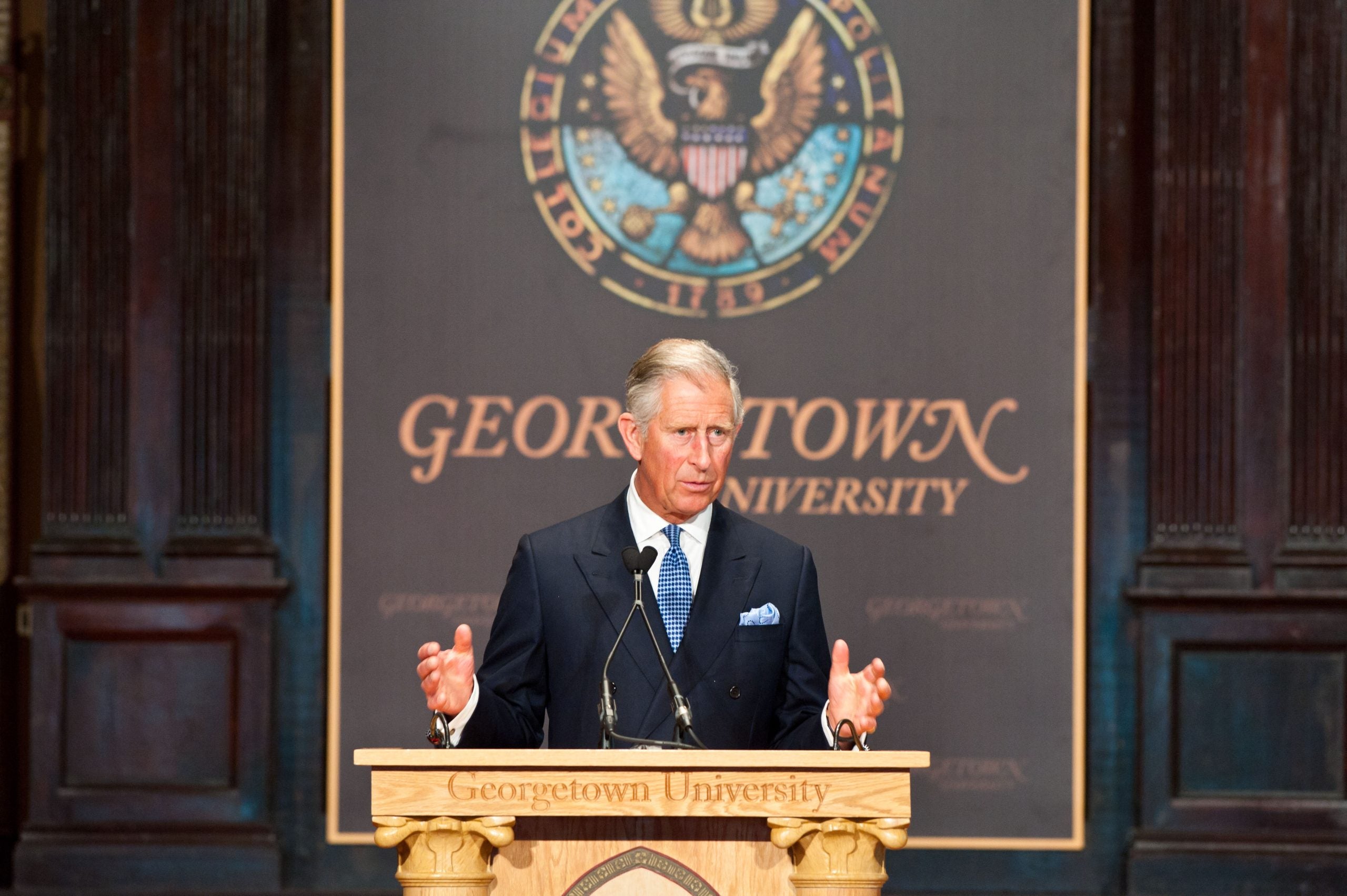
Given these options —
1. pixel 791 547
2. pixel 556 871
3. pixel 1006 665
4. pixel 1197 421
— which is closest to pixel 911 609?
pixel 1006 665

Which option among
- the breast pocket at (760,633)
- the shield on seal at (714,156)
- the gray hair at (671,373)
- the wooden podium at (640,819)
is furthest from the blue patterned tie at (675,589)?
the shield on seal at (714,156)

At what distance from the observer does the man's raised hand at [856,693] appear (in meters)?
2.55

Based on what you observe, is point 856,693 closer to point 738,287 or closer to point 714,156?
point 738,287

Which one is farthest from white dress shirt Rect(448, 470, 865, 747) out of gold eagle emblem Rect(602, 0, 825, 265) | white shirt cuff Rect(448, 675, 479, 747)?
gold eagle emblem Rect(602, 0, 825, 265)

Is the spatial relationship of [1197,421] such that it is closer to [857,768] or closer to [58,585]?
[857,768]

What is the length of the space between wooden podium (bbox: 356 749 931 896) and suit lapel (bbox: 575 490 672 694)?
0.48m

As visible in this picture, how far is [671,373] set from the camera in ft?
9.68

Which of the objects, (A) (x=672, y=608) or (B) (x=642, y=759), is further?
(A) (x=672, y=608)

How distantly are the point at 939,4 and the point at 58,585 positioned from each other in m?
3.78

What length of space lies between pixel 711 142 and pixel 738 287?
20.7 inches

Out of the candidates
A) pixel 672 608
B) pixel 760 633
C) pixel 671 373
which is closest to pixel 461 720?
pixel 672 608

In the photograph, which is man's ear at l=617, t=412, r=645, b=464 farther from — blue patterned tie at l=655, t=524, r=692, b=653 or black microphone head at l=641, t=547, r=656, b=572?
black microphone head at l=641, t=547, r=656, b=572

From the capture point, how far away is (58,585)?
5.40m

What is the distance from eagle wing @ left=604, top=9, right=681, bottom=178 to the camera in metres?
5.46
